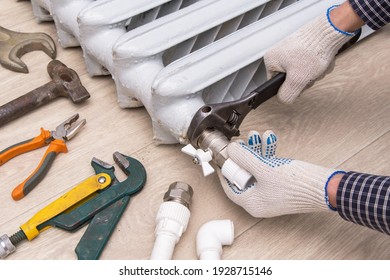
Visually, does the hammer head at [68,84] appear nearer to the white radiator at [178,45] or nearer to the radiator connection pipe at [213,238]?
the white radiator at [178,45]

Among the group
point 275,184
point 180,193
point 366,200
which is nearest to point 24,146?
point 180,193

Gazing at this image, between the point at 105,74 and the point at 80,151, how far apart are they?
8.2 inches

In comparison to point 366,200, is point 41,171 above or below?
below

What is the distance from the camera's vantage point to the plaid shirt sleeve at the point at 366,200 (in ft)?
2.05

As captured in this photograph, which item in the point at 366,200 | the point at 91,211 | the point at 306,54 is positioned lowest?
the point at 91,211

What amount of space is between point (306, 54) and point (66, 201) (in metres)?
0.43

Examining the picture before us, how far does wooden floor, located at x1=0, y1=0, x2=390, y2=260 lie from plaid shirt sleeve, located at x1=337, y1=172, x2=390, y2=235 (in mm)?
108

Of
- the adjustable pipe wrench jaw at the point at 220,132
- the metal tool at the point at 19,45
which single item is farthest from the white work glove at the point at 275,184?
the metal tool at the point at 19,45

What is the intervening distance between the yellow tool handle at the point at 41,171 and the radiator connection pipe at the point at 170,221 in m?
0.21

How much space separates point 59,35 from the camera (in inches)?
41.8

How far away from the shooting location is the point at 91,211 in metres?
0.76

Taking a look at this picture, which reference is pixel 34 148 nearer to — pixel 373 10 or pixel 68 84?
pixel 68 84

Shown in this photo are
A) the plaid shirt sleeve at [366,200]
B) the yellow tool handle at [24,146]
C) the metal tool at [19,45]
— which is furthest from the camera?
the metal tool at [19,45]
